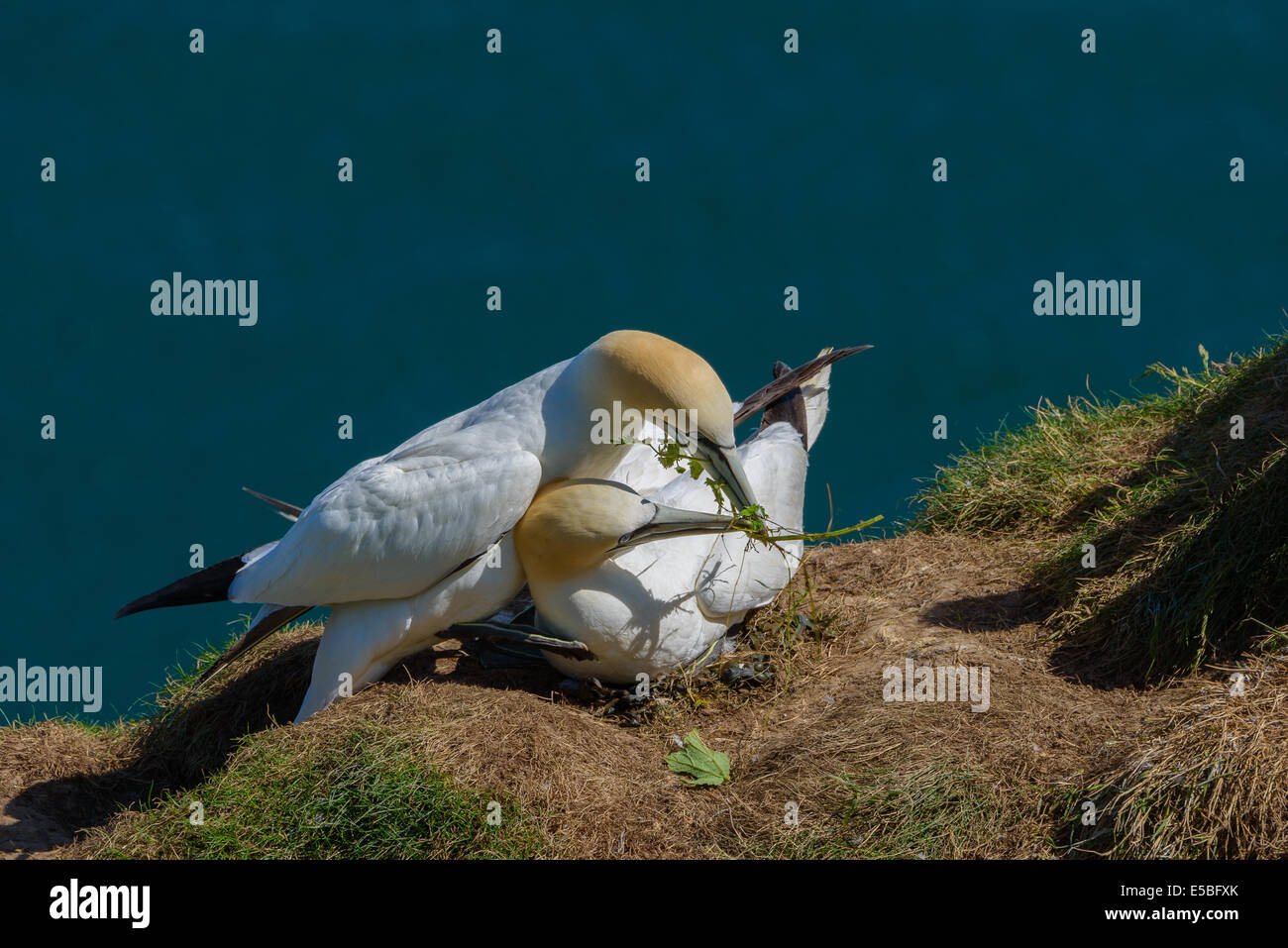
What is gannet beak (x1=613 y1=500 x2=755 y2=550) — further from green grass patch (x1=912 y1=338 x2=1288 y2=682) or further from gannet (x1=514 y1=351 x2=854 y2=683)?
green grass patch (x1=912 y1=338 x2=1288 y2=682)

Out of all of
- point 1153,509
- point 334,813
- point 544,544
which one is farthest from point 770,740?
point 1153,509

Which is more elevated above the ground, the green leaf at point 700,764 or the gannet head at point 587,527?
the gannet head at point 587,527

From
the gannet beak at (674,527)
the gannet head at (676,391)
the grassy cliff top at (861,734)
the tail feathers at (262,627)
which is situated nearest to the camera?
the grassy cliff top at (861,734)

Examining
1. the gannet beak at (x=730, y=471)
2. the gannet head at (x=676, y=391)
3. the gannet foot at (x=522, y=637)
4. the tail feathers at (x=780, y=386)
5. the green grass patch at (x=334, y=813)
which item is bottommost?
the green grass patch at (x=334, y=813)

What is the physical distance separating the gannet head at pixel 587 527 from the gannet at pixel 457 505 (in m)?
0.10

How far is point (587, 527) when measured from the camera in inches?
223

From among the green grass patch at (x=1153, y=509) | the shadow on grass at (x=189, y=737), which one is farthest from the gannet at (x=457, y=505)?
the green grass patch at (x=1153, y=509)

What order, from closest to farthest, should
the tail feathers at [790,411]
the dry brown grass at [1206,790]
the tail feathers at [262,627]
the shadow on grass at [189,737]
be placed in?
the dry brown grass at [1206,790] → the shadow on grass at [189,737] → the tail feathers at [262,627] → the tail feathers at [790,411]

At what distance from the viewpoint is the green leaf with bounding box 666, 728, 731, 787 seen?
5.20m

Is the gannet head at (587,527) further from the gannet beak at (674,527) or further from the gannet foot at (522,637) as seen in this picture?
the gannet foot at (522,637)

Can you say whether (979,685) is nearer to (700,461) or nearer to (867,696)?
(867,696)

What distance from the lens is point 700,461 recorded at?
221 inches

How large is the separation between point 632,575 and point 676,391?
85cm

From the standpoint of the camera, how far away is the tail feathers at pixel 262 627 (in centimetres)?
619
